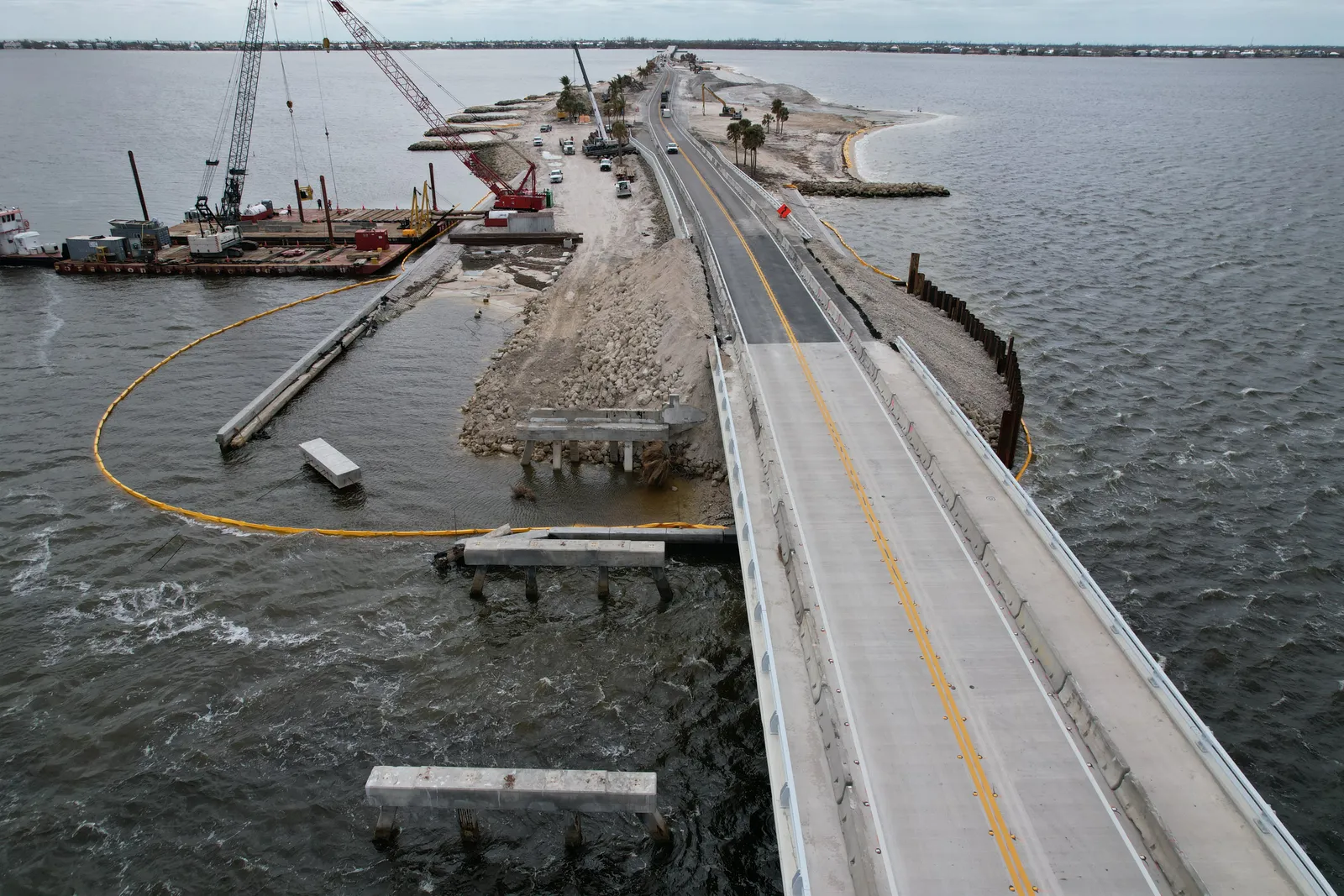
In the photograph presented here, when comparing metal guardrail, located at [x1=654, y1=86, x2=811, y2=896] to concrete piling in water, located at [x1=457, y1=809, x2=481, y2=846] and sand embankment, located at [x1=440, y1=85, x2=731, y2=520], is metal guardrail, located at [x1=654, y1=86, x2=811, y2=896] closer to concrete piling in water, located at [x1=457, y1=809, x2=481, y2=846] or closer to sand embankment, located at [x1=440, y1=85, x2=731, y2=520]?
sand embankment, located at [x1=440, y1=85, x2=731, y2=520]

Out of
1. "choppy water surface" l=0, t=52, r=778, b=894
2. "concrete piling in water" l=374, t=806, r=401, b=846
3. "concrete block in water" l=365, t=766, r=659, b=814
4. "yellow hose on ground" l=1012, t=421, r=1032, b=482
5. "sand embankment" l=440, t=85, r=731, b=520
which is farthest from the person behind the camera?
"sand embankment" l=440, t=85, r=731, b=520

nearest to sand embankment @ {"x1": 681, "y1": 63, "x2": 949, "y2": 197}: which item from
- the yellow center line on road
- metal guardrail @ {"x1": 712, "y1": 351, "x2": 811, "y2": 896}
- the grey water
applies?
the grey water

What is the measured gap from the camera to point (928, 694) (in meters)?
19.2

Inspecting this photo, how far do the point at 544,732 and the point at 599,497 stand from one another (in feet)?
43.6

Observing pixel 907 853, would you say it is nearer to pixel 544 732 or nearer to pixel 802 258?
pixel 544 732

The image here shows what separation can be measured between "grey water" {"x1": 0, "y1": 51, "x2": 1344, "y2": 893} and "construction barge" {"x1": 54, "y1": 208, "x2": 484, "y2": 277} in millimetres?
4904

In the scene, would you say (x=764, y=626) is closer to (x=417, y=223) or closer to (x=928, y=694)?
(x=928, y=694)

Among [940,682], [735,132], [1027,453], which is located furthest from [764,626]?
[735,132]

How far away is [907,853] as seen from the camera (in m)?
15.7

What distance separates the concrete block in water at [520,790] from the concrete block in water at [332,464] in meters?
19.0

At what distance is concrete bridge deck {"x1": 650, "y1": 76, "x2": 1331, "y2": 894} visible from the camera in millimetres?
15477

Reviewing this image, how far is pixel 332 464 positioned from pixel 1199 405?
44.4 meters

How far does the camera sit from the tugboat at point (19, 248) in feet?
237

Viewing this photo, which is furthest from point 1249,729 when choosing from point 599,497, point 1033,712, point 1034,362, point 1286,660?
point 1034,362
